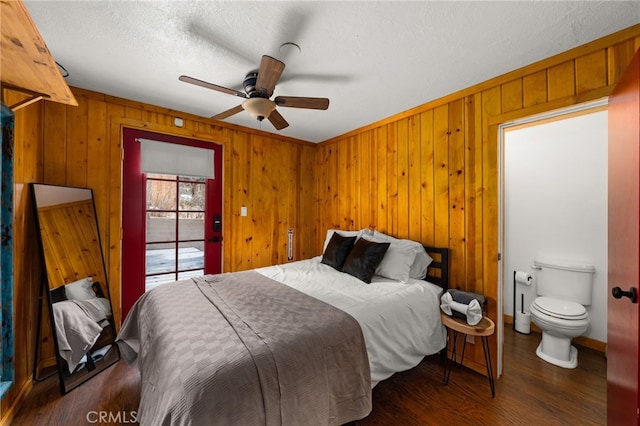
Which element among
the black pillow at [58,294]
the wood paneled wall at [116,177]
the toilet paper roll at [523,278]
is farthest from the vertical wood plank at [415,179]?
the black pillow at [58,294]

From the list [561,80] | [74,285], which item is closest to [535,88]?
[561,80]

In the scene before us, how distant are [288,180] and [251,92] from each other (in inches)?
77.6

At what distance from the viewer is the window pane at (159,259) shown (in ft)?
8.99

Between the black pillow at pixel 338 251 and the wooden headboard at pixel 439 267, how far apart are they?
79 cm

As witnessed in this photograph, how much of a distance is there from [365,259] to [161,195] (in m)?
2.29

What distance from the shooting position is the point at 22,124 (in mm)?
1854

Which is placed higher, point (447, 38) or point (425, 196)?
point (447, 38)

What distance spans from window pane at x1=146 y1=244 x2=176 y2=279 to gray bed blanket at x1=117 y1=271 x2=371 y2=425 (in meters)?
1.09

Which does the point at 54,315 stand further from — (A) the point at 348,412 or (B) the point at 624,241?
(B) the point at 624,241

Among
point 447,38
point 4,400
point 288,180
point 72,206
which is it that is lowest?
point 4,400

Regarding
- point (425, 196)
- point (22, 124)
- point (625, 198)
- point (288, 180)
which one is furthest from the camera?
point (288, 180)

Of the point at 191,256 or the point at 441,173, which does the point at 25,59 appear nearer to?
the point at 191,256

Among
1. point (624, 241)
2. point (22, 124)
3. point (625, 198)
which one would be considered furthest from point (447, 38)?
point (22, 124)

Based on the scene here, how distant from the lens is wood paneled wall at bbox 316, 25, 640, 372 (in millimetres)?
1736
